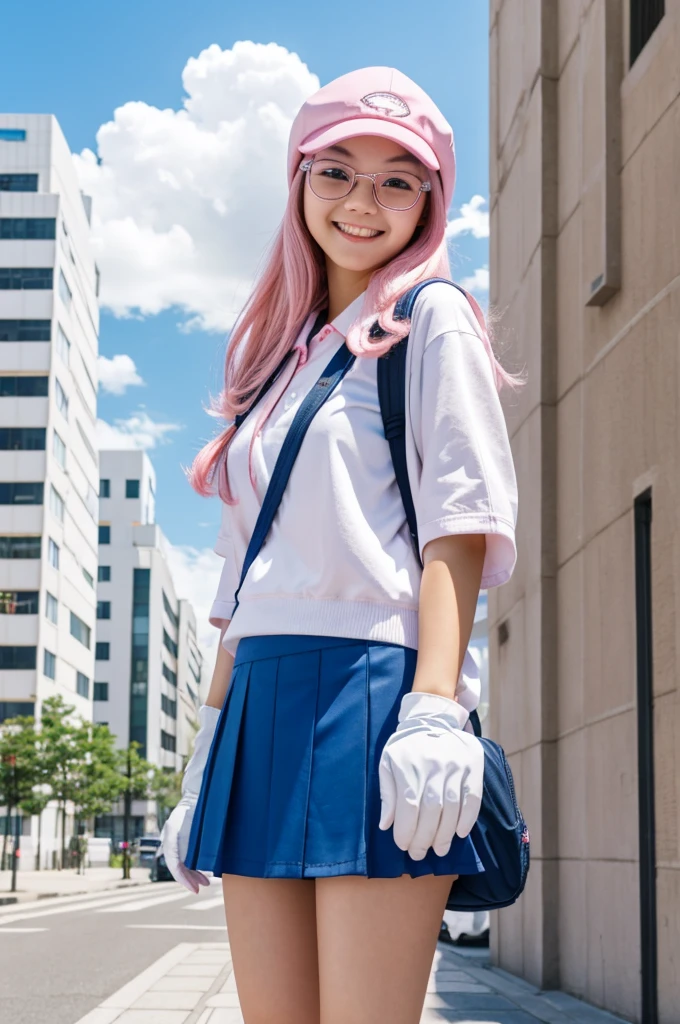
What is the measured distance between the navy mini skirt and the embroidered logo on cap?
3.03 feet

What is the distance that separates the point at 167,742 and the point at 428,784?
101745 mm

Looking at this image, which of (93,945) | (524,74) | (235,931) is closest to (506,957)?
(93,945)

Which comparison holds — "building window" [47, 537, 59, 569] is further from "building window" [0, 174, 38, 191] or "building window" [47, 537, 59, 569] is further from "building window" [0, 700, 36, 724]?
"building window" [0, 174, 38, 191]

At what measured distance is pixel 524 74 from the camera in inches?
377

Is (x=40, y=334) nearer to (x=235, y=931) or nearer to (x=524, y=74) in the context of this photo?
(x=524, y=74)

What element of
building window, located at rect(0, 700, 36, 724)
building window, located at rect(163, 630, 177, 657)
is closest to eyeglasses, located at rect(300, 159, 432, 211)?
building window, located at rect(0, 700, 36, 724)

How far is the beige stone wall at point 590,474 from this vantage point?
19.9 feet

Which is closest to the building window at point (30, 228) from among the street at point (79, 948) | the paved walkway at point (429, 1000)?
the street at point (79, 948)

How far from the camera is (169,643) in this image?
102 meters

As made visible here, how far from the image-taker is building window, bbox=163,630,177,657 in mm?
97738

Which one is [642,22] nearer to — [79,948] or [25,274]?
[79,948]

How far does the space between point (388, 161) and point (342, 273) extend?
229 millimetres

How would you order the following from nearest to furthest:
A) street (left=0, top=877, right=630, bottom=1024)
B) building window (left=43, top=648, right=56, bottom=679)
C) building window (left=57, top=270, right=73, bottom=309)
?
street (left=0, top=877, right=630, bottom=1024), building window (left=43, top=648, right=56, bottom=679), building window (left=57, top=270, right=73, bottom=309)

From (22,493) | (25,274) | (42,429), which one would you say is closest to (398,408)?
(22,493)
